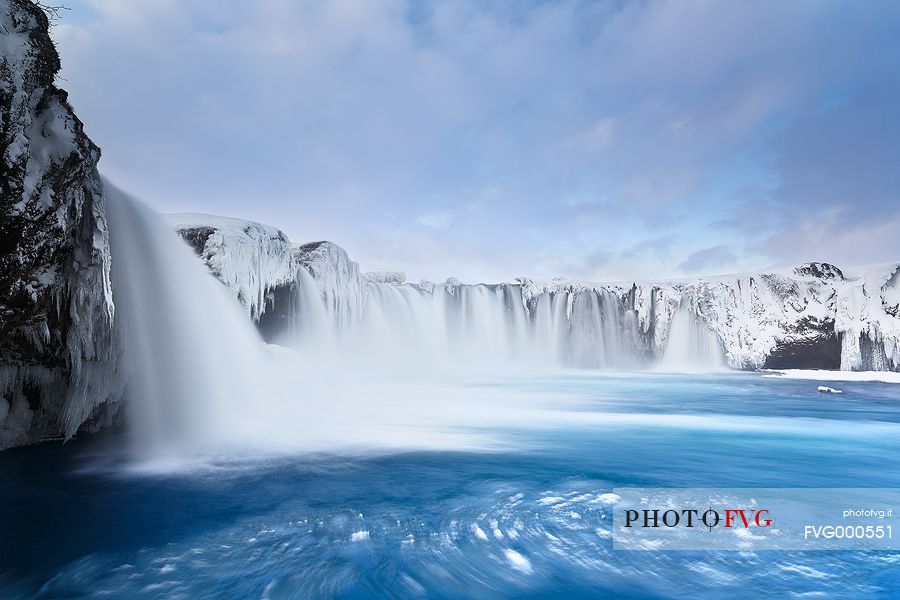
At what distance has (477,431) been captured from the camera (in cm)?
898

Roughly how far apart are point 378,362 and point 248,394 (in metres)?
16.0

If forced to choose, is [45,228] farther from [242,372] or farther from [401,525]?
[242,372]

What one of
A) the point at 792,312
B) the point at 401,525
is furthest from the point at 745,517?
the point at 792,312

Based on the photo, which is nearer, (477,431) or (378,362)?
(477,431)

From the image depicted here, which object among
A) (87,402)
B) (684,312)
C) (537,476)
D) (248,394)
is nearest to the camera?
(537,476)

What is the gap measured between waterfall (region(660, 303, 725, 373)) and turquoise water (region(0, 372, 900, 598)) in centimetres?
2383

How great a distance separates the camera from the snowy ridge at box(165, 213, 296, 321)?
50.1ft

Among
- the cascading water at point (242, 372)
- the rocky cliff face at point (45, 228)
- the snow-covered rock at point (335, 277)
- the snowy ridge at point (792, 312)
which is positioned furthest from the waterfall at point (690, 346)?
the rocky cliff face at point (45, 228)

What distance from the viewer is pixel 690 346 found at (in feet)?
103

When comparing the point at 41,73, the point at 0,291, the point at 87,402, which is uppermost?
the point at 41,73

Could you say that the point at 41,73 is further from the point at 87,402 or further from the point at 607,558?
the point at 607,558

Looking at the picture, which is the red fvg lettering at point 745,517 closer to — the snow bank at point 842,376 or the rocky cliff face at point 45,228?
the rocky cliff face at point 45,228

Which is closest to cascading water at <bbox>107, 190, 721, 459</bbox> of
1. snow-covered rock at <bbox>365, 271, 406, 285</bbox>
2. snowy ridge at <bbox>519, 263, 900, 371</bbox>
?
snow-covered rock at <bbox>365, 271, 406, 285</bbox>

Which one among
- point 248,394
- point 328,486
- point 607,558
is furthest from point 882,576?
point 248,394
